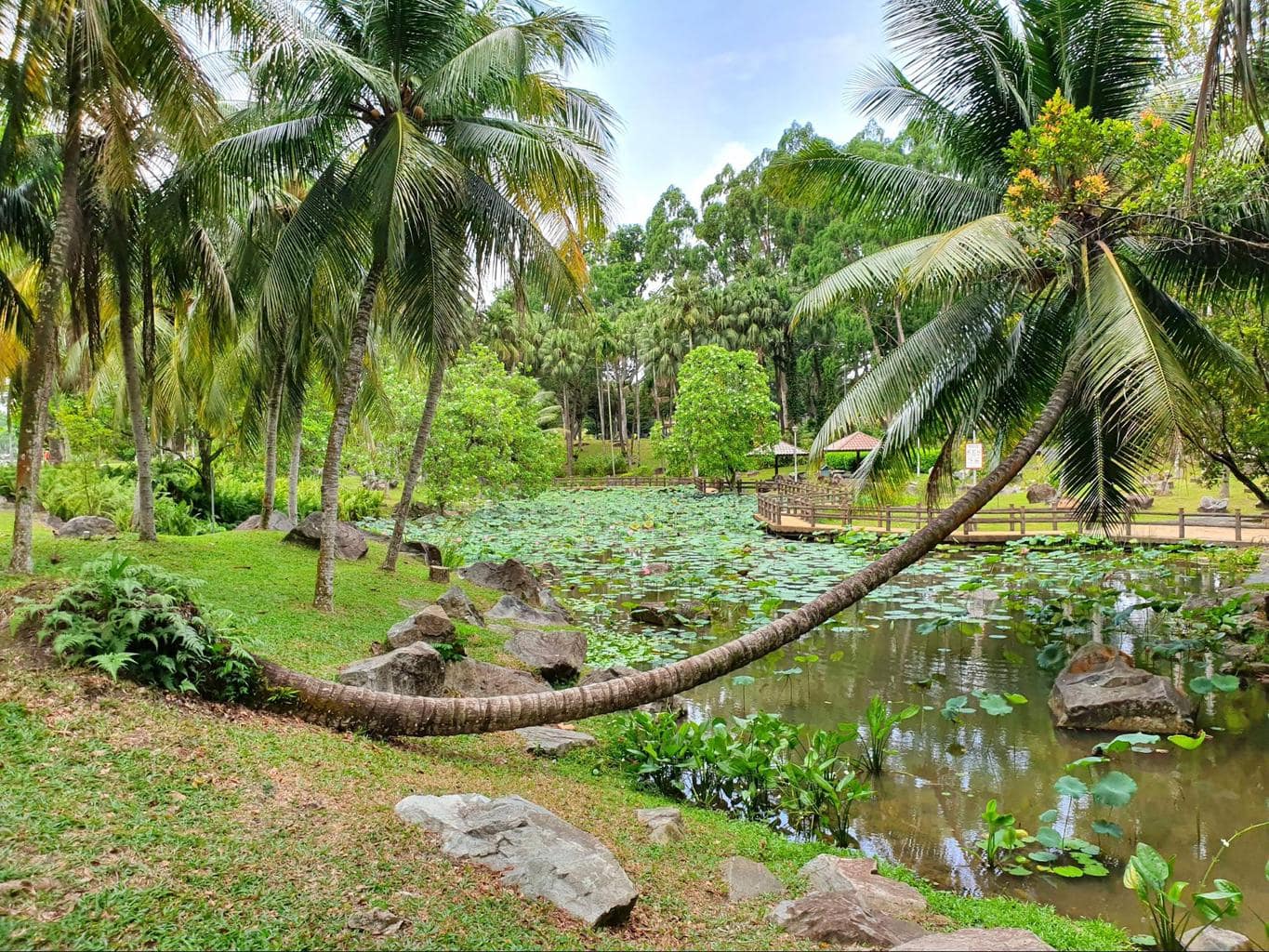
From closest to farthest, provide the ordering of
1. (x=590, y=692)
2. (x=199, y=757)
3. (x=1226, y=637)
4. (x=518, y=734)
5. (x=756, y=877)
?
(x=199, y=757), (x=756, y=877), (x=590, y=692), (x=518, y=734), (x=1226, y=637)

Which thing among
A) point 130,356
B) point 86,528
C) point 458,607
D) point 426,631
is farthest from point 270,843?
point 86,528

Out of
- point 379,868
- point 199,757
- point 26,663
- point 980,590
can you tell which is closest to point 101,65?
point 26,663

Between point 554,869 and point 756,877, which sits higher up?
point 554,869

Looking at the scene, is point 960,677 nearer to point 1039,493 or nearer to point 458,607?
point 458,607

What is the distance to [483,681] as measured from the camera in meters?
6.64

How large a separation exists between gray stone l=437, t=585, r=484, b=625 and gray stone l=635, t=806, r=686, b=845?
5301 millimetres

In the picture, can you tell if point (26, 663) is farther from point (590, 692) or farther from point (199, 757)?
point (590, 692)

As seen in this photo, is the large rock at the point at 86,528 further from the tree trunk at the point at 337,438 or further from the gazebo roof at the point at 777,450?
the gazebo roof at the point at 777,450

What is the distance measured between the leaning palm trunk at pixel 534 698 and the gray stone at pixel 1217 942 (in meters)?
2.94

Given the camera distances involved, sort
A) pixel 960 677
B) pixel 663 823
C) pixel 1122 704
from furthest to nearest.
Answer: pixel 960 677 → pixel 1122 704 → pixel 663 823

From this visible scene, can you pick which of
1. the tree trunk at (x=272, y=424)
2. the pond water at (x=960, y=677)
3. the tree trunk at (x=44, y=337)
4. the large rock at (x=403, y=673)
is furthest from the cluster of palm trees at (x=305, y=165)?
the pond water at (x=960, y=677)

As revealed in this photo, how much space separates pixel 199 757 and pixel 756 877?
301 centimetres

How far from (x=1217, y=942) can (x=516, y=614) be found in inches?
344

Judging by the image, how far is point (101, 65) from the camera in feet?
24.5
